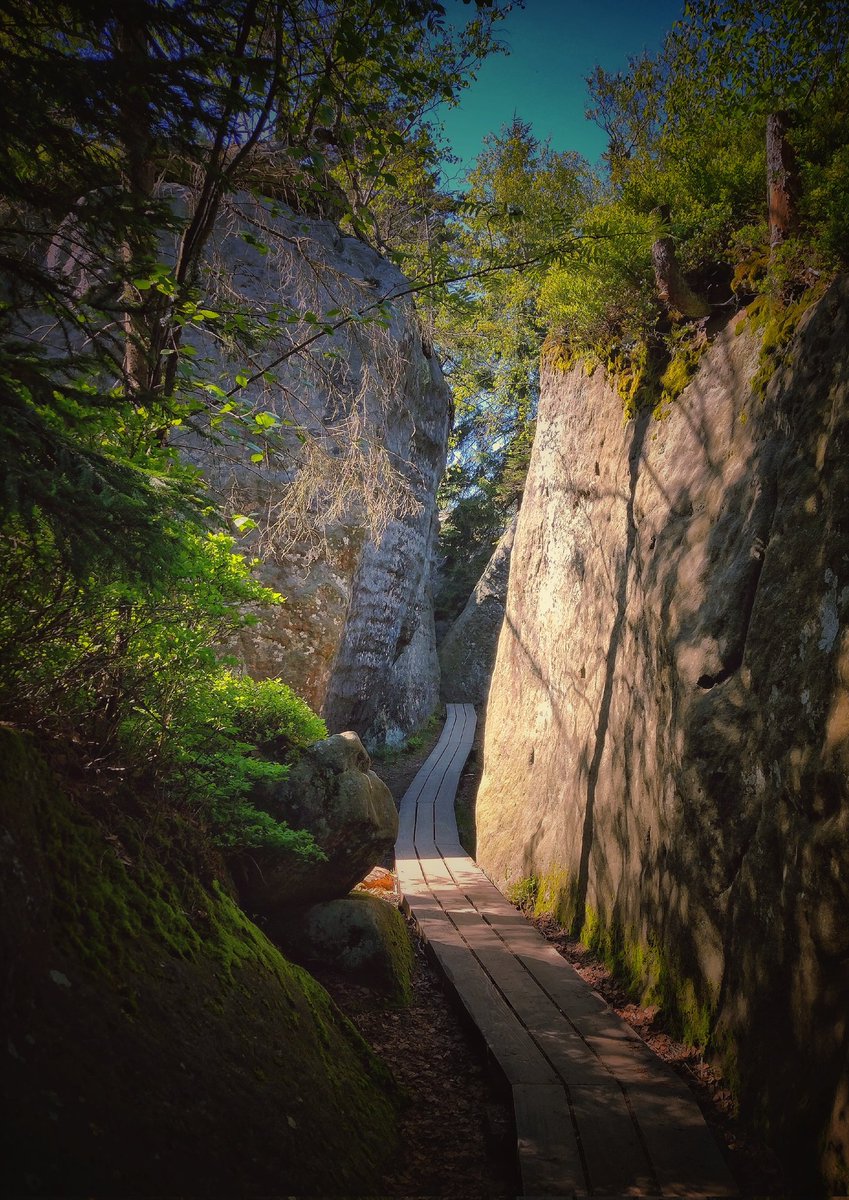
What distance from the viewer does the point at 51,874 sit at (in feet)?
7.08

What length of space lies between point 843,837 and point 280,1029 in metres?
2.55

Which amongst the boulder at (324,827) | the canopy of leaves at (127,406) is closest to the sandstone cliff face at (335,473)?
the canopy of leaves at (127,406)

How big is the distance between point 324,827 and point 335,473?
10.0 ft

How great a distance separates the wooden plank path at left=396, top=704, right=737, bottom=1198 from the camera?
257 centimetres

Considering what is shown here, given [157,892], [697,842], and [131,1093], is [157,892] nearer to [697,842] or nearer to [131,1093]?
[131,1093]

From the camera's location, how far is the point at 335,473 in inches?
222

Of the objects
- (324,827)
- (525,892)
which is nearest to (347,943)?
(324,827)

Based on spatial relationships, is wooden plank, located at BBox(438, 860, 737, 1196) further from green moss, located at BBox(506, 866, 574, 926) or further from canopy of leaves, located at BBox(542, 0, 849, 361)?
canopy of leaves, located at BBox(542, 0, 849, 361)

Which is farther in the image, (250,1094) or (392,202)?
(392,202)

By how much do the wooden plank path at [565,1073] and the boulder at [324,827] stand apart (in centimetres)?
107

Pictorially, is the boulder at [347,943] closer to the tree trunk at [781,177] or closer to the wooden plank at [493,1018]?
the wooden plank at [493,1018]

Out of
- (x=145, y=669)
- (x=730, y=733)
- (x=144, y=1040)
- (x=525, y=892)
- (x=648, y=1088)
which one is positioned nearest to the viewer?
(x=144, y=1040)

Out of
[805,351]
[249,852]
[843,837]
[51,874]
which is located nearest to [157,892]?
[51,874]

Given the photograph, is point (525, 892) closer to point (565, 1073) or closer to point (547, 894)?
point (547, 894)
